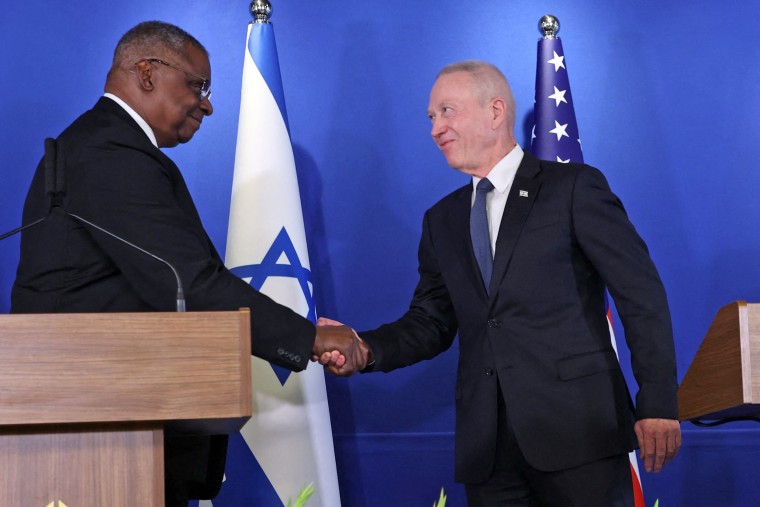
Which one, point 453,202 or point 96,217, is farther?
point 453,202

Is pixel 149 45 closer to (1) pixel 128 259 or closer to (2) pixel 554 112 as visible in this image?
(1) pixel 128 259

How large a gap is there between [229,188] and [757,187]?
2151 mm

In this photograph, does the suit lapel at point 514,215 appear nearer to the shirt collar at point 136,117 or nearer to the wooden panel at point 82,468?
the shirt collar at point 136,117

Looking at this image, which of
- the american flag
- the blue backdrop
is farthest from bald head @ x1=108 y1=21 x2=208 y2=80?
the american flag

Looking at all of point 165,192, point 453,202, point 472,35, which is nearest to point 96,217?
point 165,192

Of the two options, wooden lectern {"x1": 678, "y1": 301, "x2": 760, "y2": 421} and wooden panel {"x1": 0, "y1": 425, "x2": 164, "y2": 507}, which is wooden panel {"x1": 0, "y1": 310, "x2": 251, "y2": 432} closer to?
wooden panel {"x1": 0, "y1": 425, "x2": 164, "y2": 507}

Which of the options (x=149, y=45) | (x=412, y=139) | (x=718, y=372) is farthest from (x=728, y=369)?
(x=412, y=139)

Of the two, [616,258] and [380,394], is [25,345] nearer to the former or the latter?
[616,258]

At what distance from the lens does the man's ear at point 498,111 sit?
303 centimetres

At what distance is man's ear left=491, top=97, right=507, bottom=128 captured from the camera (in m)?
3.03

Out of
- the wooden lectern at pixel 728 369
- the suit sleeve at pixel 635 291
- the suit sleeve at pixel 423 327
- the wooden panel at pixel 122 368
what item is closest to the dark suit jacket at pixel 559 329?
the suit sleeve at pixel 635 291

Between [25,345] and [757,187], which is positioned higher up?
[757,187]

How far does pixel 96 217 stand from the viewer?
243cm

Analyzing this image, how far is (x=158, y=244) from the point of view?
244cm
